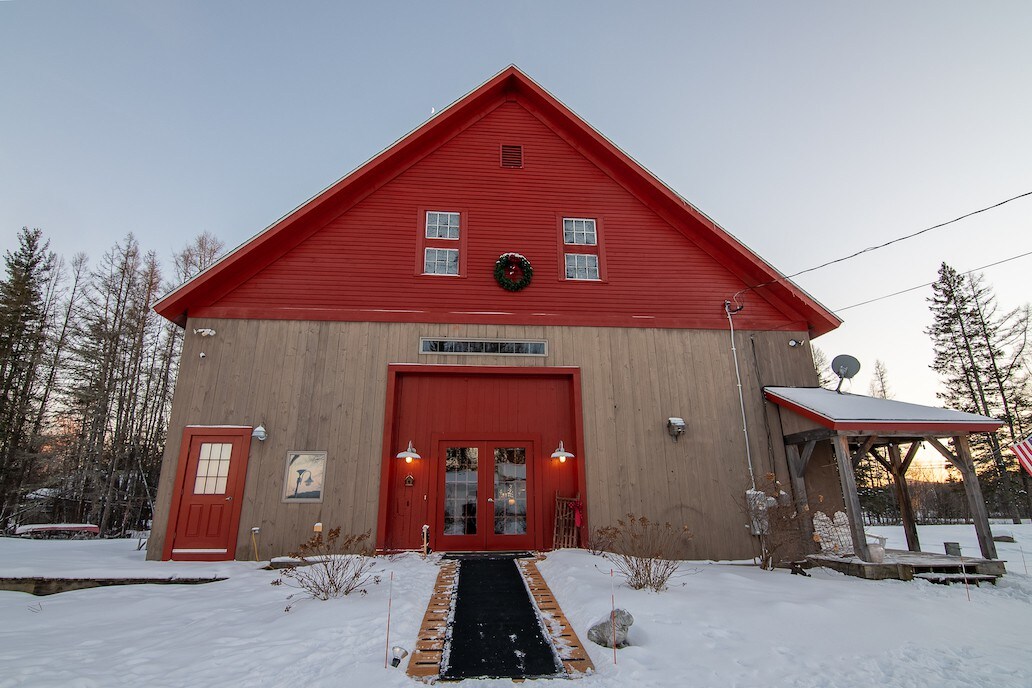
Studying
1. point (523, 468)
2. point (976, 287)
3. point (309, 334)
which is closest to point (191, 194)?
point (309, 334)

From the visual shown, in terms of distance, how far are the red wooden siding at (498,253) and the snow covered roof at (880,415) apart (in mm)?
2283

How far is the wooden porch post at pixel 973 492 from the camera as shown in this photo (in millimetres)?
7344

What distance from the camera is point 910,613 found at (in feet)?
17.5

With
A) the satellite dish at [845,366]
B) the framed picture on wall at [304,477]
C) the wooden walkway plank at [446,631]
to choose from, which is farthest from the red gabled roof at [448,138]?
the wooden walkway plank at [446,631]

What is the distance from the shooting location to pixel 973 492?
7621mm

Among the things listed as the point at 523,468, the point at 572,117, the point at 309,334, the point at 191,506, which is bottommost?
the point at 191,506

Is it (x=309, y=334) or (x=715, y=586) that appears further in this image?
(x=309, y=334)

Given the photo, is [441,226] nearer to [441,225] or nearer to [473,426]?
[441,225]

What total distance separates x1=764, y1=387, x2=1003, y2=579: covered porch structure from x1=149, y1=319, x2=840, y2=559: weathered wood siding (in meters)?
0.64

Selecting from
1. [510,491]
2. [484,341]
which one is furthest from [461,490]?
[484,341]

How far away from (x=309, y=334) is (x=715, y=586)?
335 inches

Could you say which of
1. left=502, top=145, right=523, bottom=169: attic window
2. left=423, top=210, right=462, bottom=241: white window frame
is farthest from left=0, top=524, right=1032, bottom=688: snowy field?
left=502, top=145, right=523, bottom=169: attic window

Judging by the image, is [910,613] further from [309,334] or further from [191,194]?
[191,194]

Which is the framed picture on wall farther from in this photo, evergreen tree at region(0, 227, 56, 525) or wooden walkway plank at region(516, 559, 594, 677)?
evergreen tree at region(0, 227, 56, 525)
